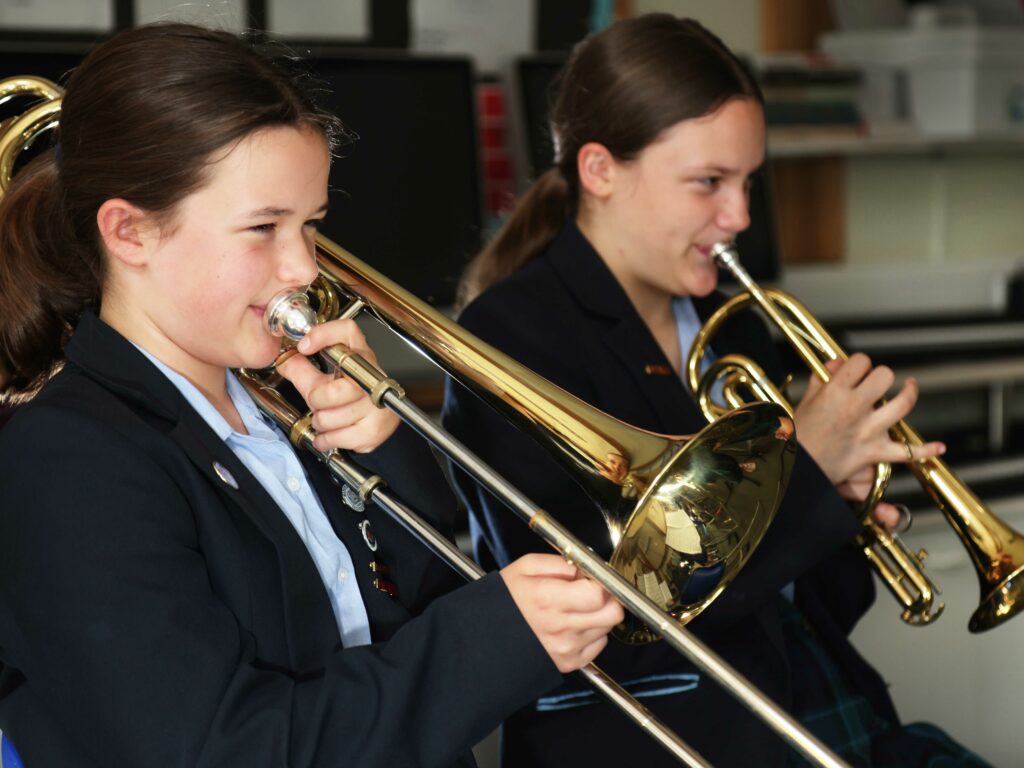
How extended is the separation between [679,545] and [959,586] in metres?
1.15

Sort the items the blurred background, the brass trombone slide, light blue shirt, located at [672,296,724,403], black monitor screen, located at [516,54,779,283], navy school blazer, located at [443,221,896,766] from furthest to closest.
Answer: black monitor screen, located at [516,54,779,283] → the blurred background → light blue shirt, located at [672,296,724,403] → navy school blazer, located at [443,221,896,766] → the brass trombone slide

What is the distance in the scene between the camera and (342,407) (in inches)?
38.7

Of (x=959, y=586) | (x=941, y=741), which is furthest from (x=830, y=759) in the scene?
(x=959, y=586)

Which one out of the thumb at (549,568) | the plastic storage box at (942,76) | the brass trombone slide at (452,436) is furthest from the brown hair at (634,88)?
the plastic storage box at (942,76)

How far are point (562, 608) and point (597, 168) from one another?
2.25 ft

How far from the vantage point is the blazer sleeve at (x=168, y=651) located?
2.53 ft

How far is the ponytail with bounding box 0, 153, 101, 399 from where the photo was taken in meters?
0.96

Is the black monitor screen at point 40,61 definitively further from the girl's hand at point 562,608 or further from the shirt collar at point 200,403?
the girl's hand at point 562,608

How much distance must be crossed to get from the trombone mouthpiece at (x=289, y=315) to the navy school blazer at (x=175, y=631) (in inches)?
3.6

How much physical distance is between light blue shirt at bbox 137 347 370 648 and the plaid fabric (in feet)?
1.71

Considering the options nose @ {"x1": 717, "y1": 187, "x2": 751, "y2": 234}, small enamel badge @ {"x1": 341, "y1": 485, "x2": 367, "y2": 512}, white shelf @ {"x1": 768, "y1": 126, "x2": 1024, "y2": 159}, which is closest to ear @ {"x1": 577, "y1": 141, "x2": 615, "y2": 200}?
nose @ {"x1": 717, "y1": 187, "x2": 751, "y2": 234}

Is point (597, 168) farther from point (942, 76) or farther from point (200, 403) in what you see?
point (942, 76)

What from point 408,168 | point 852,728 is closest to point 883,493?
point 852,728

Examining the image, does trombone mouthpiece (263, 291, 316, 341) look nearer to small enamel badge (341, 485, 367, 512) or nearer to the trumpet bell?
small enamel badge (341, 485, 367, 512)
